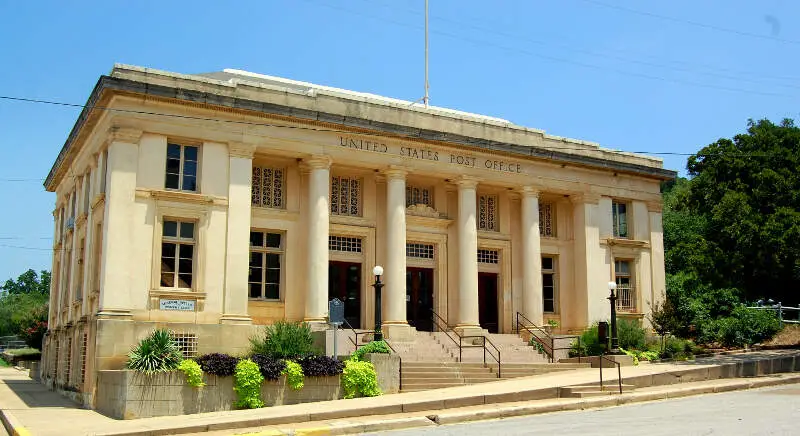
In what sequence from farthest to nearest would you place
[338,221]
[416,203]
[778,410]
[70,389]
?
[416,203]
[338,221]
[70,389]
[778,410]

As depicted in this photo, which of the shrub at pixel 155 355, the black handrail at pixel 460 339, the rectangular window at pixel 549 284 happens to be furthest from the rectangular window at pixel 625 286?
the shrub at pixel 155 355

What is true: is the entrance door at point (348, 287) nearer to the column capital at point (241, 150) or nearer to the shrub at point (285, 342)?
the shrub at point (285, 342)

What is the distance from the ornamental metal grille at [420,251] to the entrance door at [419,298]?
52cm

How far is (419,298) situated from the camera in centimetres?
3016

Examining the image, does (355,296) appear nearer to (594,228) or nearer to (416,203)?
(416,203)

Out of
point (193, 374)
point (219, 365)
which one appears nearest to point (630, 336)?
point (219, 365)

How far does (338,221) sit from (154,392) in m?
10.4

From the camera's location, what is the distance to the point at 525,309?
30.6 m

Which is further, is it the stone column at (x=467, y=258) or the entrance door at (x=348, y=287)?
the stone column at (x=467, y=258)

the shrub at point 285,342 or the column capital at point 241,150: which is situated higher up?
the column capital at point 241,150

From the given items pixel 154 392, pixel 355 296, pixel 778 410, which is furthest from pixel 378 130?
pixel 778 410

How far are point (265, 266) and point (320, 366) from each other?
6374mm

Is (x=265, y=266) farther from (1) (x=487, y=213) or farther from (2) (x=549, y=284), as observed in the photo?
(2) (x=549, y=284)

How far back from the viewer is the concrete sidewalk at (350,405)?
1686 cm
